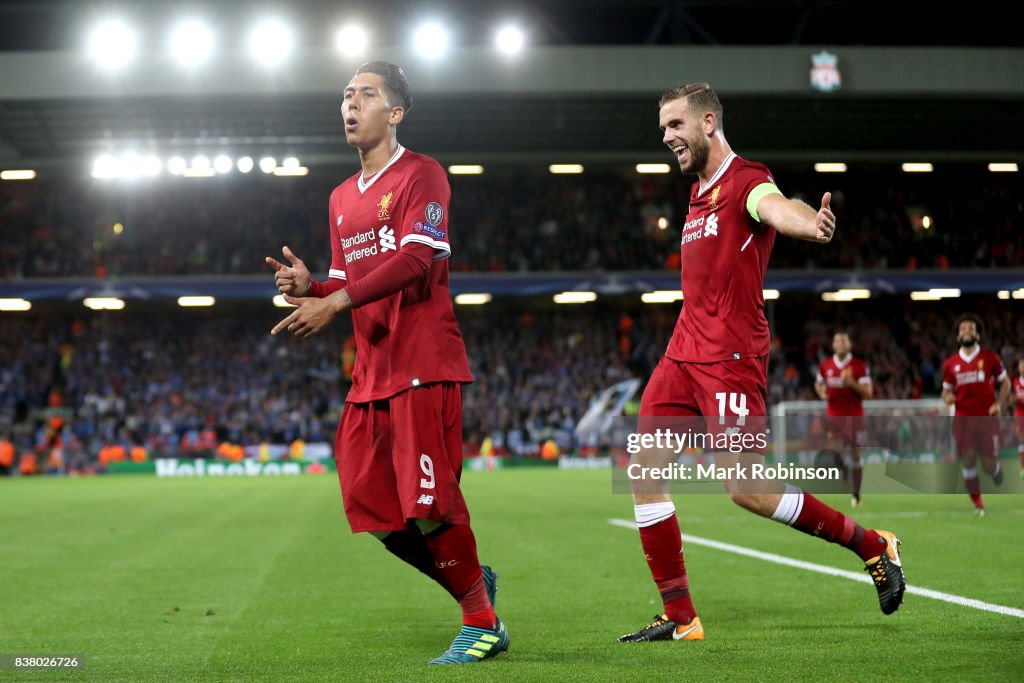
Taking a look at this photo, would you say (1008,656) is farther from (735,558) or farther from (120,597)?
(120,597)

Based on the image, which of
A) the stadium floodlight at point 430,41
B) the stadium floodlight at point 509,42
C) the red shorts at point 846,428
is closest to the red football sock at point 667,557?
the red shorts at point 846,428

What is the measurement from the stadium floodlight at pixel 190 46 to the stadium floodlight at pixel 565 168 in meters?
11.3

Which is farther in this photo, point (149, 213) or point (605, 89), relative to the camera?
point (149, 213)

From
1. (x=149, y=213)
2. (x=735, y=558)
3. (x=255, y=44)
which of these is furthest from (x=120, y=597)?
(x=149, y=213)

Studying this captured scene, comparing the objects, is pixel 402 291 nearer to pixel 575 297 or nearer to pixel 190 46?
pixel 190 46

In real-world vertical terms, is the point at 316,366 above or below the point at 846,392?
above

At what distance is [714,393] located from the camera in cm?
489

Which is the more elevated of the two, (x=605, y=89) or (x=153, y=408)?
(x=605, y=89)

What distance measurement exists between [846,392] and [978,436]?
180 centimetres

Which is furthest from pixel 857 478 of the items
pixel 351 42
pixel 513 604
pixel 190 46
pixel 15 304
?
pixel 15 304

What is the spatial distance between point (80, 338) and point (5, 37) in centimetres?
945

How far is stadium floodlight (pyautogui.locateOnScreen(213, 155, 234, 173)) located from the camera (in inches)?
1244

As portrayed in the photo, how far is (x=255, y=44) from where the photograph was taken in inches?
1091

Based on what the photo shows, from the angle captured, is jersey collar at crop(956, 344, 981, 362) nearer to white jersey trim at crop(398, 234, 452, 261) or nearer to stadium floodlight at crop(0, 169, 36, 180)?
white jersey trim at crop(398, 234, 452, 261)
